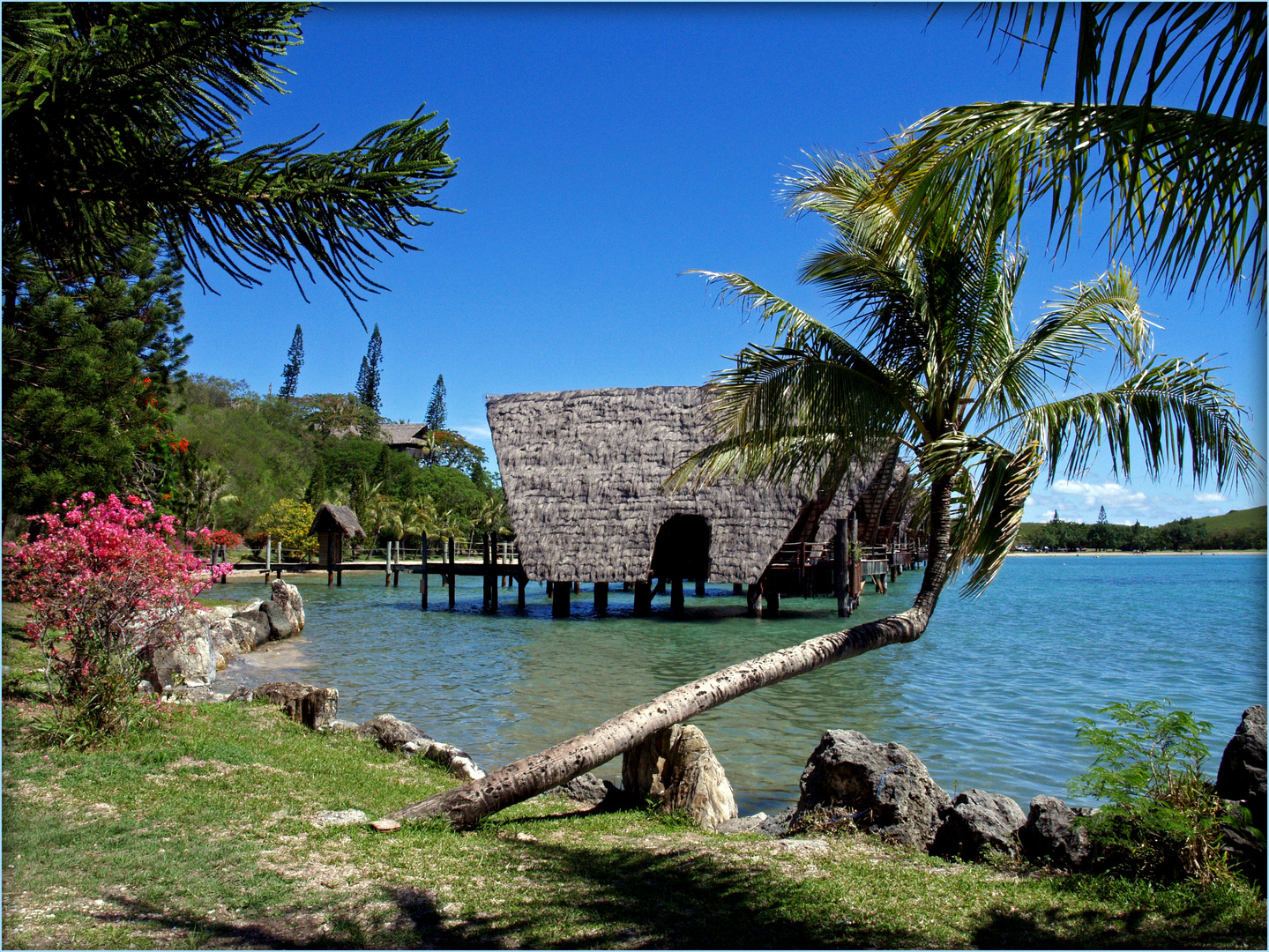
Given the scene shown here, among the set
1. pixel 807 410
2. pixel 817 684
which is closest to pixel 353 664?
pixel 817 684

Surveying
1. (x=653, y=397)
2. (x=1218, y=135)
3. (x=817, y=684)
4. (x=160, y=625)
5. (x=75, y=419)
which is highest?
(x=653, y=397)

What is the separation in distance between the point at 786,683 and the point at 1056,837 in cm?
838

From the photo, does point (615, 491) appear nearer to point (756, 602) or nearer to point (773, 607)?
point (756, 602)

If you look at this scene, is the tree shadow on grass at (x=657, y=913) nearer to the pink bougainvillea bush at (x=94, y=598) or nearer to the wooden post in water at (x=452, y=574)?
the pink bougainvillea bush at (x=94, y=598)

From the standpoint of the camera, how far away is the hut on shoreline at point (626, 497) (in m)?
21.5

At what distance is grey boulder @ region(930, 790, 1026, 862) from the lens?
16.6 ft

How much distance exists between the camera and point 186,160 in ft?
7.77

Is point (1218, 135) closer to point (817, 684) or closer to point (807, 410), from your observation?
point (807, 410)

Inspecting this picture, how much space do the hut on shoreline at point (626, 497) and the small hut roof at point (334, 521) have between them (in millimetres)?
15636

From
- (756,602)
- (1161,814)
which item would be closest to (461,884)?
(1161,814)

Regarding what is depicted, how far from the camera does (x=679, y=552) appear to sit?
24.8 m

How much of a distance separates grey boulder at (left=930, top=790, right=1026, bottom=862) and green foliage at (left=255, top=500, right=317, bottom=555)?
4052 cm

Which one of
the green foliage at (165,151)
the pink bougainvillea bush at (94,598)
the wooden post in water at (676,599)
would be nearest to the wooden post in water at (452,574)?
the wooden post in water at (676,599)

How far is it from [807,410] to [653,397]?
1788 centimetres
